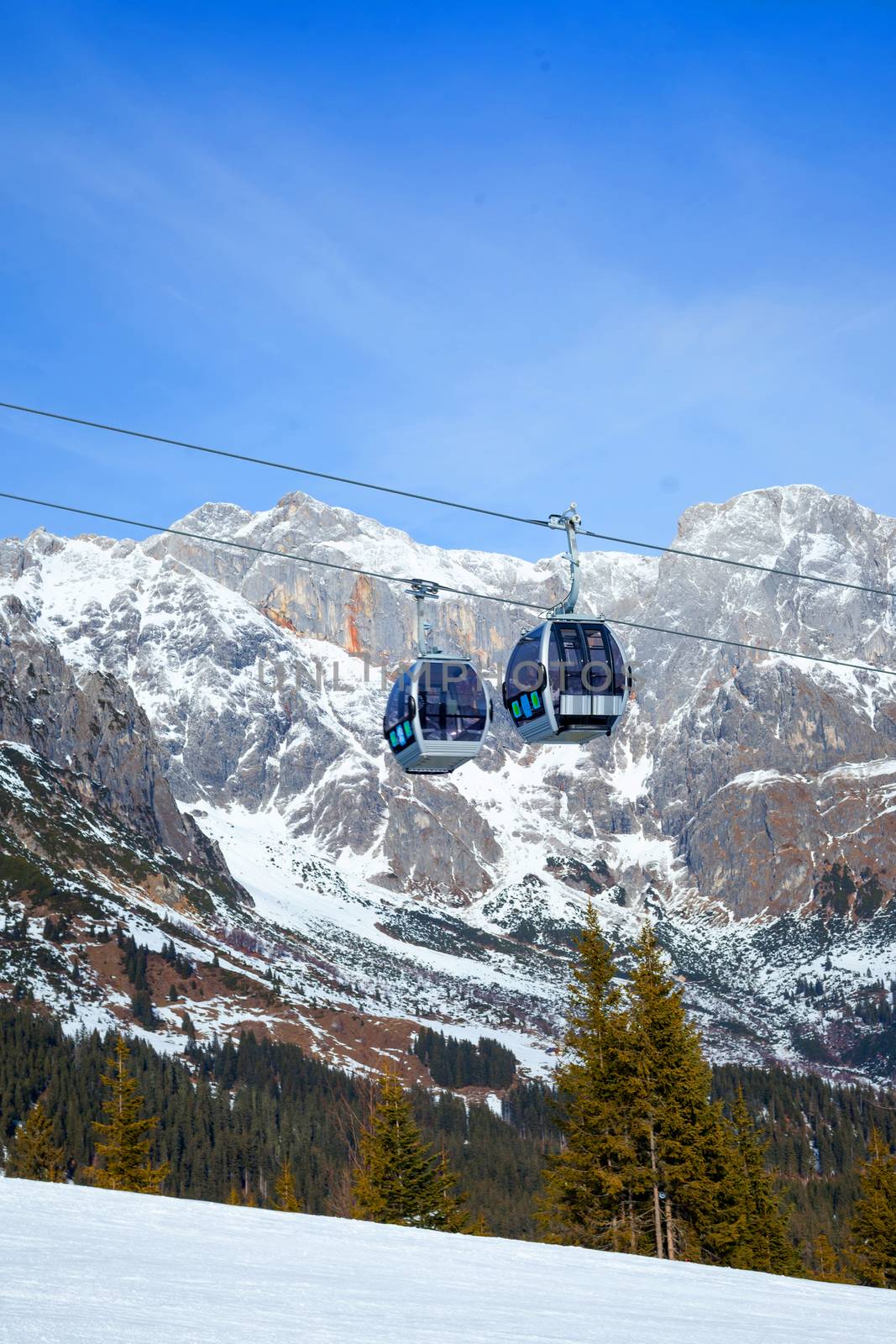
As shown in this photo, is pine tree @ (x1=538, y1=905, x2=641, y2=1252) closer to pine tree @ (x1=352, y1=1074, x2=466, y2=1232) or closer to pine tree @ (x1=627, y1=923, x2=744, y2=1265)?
pine tree @ (x1=627, y1=923, x2=744, y2=1265)

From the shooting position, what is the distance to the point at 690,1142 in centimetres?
3284

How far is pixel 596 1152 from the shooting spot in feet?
109

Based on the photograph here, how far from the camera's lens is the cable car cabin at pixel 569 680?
26.5 meters

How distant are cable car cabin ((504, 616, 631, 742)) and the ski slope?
11.4 m

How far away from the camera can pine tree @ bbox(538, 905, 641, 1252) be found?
1283 inches

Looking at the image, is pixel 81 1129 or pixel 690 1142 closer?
pixel 690 1142

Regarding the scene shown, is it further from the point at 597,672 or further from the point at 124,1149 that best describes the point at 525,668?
the point at 124,1149

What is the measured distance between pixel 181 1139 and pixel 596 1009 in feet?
507

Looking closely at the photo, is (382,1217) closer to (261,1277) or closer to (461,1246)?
(461,1246)

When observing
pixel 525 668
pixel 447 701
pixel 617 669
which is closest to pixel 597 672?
pixel 617 669

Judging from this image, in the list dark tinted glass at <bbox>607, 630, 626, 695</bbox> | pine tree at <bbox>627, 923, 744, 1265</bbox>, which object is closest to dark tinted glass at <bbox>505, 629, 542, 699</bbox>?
dark tinted glass at <bbox>607, 630, 626, 695</bbox>

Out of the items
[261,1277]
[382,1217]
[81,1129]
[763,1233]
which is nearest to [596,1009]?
[382,1217]

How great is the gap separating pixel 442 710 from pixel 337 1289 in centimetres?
1695

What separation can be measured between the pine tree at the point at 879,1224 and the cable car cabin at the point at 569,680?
30.9 m
